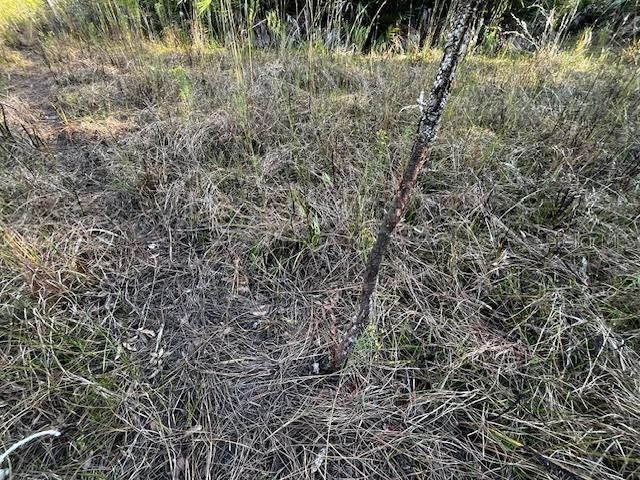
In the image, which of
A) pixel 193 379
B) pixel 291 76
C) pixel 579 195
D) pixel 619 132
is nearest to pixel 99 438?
pixel 193 379

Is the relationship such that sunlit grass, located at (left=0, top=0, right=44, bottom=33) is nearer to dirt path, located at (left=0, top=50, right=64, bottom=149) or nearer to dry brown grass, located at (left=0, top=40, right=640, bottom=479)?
dirt path, located at (left=0, top=50, right=64, bottom=149)

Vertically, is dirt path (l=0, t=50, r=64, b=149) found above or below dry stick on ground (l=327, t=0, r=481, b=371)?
below

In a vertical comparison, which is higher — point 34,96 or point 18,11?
point 18,11

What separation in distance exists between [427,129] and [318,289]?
0.88 m

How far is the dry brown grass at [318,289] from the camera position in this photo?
108cm

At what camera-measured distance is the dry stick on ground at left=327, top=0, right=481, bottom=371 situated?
2.28 ft

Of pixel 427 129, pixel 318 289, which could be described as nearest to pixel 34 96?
pixel 318 289

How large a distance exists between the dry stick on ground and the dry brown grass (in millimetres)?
350

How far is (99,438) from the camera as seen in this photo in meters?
1.09

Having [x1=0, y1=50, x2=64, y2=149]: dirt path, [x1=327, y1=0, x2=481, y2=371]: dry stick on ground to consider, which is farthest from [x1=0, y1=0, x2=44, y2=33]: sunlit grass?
[x1=327, y1=0, x2=481, y2=371]: dry stick on ground

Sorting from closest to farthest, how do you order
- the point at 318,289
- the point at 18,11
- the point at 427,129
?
the point at 427,129
the point at 318,289
the point at 18,11

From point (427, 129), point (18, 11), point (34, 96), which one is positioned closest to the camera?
point (427, 129)

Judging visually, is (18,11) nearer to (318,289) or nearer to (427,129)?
(318,289)

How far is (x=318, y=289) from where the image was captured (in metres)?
1.50
